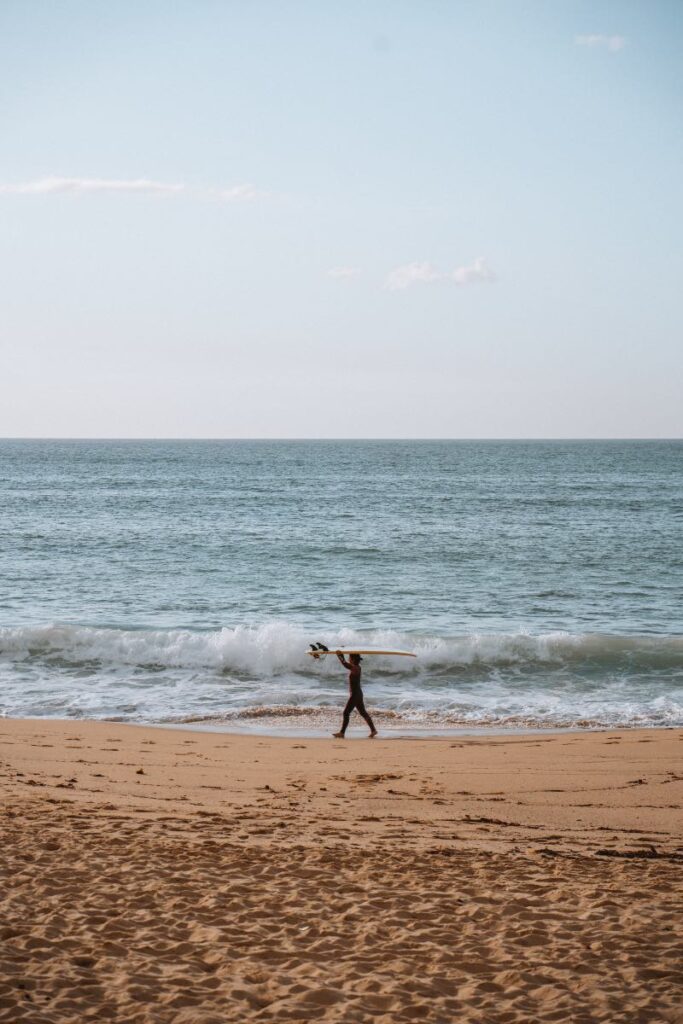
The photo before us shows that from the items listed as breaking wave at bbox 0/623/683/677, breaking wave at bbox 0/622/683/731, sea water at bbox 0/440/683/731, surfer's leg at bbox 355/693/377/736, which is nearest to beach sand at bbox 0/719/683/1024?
surfer's leg at bbox 355/693/377/736

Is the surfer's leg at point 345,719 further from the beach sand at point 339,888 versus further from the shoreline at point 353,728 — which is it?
the beach sand at point 339,888

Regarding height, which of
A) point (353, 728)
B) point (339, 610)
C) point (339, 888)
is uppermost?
point (339, 888)

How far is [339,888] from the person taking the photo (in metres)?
6.92

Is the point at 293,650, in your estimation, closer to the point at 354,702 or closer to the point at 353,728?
the point at 353,728

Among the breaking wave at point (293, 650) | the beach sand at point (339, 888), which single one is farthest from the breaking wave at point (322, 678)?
the beach sand at point (339, 888)

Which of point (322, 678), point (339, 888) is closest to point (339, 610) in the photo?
point (322, 678)

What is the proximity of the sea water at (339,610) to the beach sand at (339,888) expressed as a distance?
3810 millimetres

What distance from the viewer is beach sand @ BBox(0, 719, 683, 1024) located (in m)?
5.29

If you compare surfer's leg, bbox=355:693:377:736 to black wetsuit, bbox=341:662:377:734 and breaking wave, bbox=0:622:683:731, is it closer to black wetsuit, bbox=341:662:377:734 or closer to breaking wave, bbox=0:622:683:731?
black wetsuit, bbox=341:662:377:734

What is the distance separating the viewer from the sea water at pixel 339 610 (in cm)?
1553

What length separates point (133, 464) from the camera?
3634 inches

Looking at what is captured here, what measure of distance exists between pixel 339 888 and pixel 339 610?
16.0 metres

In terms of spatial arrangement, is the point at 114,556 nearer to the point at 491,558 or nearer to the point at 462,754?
the point at 491,558

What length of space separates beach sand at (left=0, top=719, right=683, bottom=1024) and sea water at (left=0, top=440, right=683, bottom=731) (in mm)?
3810
